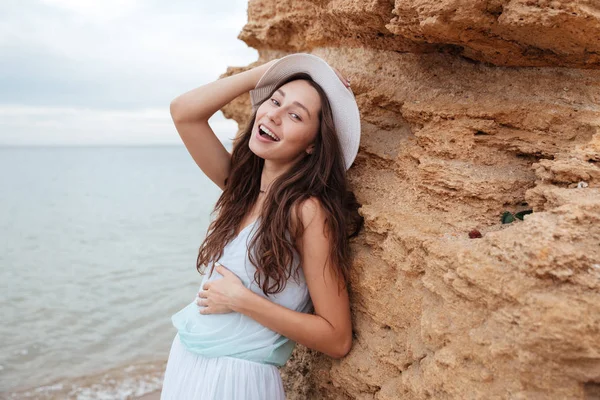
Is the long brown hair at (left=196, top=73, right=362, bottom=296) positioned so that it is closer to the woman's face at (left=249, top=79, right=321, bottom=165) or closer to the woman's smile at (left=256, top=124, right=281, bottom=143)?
the woman's face at (left=249, top=79, right=321, bottom=165)

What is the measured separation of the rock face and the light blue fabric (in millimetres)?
304

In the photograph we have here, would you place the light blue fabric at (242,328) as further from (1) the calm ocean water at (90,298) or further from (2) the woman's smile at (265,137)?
(1) the calm ocean water at (90,298)

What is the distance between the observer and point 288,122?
7.92 feet

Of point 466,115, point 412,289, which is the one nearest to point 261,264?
point 412,289

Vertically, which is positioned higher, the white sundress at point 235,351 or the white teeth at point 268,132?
the white teeth at point 268,132

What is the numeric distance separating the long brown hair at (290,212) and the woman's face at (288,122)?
0.05 meters

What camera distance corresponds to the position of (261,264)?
2287mm

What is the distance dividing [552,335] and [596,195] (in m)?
0.51

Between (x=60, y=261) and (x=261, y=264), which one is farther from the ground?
(x=261, y=264)

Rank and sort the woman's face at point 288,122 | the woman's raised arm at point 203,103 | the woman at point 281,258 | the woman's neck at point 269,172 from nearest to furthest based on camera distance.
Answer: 1. the woman at point 281,258
2. the woman's face at point 288,122
3. the woman's neck at point 269,172
4. the woman's raised arm at point 203,103

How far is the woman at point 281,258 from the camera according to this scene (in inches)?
88.1

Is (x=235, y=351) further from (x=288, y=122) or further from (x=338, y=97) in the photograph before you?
(x=338, y=97)

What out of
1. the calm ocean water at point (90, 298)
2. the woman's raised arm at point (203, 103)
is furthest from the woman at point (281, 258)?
the calm ocean water at point (90, 298)

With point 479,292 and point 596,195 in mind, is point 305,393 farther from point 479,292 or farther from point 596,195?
point 596,195
